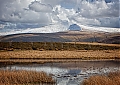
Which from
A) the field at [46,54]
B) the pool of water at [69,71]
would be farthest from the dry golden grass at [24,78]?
the field at [46,54]

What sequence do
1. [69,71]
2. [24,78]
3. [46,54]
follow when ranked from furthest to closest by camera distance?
[46,54]
[69,71]
[24,78]

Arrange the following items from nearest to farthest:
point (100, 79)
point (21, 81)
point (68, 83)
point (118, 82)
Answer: point (118, 82) < point (100, 79) < point (21, 81) < point (68, 83)

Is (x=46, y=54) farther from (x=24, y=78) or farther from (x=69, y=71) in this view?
(x=24, y=78)

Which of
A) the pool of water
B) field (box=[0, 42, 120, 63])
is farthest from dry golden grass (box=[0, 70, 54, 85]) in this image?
field (box=[0, 42, 120, 63])

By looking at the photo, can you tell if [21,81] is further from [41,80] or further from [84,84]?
[84,84]

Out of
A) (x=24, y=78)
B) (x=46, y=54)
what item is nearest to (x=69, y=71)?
(x=24, y=78)

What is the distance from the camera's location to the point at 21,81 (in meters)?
25.8

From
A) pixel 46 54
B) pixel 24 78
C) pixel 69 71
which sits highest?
pixel 24 78

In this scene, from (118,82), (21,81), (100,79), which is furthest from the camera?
(21,81)

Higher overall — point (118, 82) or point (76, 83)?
point (118, 82)

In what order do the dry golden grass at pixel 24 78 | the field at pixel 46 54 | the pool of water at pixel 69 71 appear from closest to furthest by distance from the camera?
the dry golden grass at pixel 24 78, the pool of water at pixel 69 71, the field at pixel 46 54

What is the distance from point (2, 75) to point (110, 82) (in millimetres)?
12285

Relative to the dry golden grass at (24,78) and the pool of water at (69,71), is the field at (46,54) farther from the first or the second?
the dry golden grass at (24,78)

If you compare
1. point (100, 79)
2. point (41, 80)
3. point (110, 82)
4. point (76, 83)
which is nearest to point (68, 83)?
point (76, 83)
